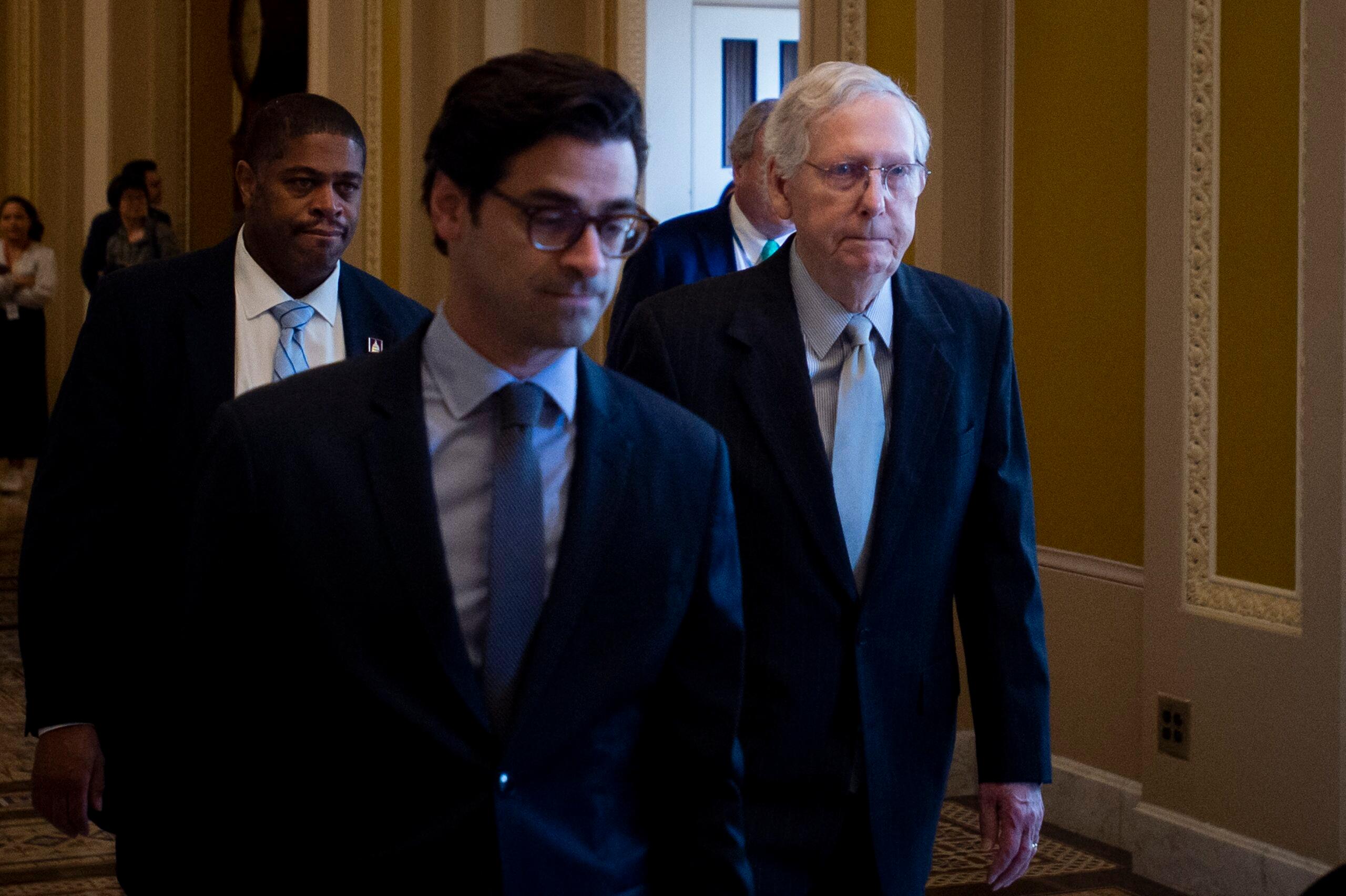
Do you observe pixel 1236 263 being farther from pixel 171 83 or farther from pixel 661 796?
pixel 171 83

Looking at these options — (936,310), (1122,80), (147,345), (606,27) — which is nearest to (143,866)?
(147,345)

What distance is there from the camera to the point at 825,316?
2.50 meters

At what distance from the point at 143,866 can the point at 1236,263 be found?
319 centimetres

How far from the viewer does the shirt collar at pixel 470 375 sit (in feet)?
5.66

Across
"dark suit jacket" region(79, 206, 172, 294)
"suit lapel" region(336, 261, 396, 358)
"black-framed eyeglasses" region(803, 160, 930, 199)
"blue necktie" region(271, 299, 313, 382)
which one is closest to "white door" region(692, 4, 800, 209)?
"suit lapel" region(336, 261, 396, 358)

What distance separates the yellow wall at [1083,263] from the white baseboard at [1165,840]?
718 millimetres

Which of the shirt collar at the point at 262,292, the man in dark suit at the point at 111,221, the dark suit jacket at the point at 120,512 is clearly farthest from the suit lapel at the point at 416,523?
the man in dark suit at the point at 111,221

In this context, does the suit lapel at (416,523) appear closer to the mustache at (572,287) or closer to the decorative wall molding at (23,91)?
the mustache at (572,287)

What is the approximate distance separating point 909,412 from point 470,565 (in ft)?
3.12

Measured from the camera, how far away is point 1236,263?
14.4ft

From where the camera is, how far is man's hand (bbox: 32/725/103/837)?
2.61m

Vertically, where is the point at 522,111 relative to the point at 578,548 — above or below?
above

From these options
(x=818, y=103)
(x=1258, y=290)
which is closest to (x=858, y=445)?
(x=818, y=103)

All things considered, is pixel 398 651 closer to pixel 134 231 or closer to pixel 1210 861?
pixel 1210 861
